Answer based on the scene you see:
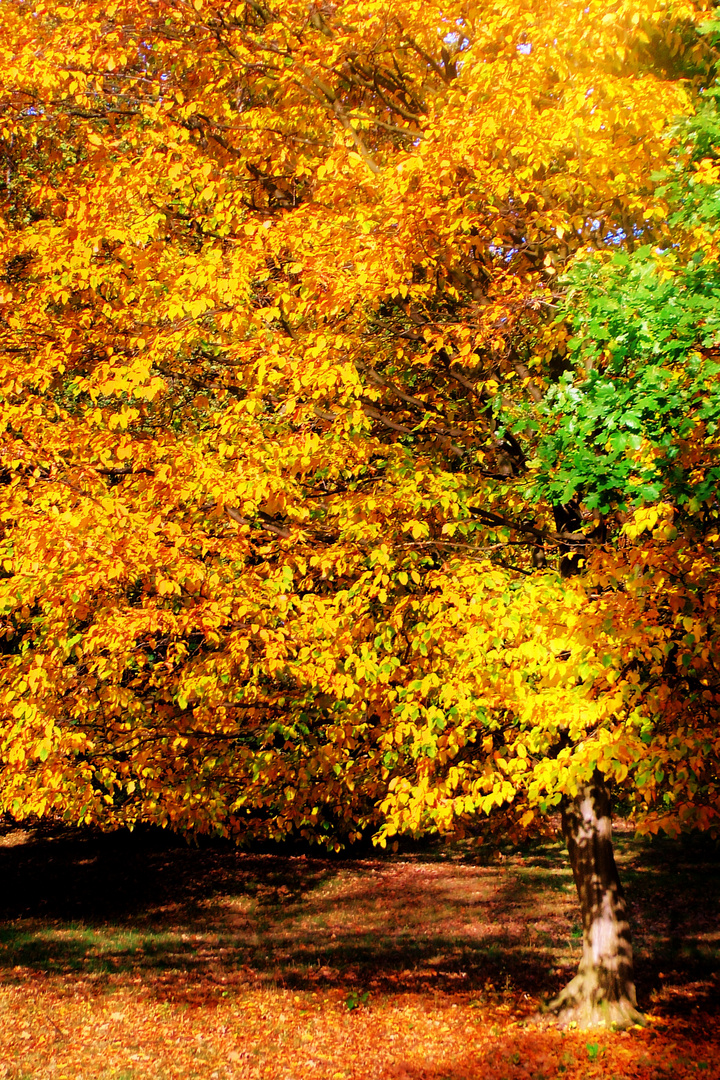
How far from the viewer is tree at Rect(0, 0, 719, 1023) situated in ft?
21.2

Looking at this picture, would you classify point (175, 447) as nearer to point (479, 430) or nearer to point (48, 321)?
point (48, 321)

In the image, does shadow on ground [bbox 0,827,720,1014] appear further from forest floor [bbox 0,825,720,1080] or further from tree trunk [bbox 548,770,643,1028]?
tree trunk [bbox 548,770,643,1028]

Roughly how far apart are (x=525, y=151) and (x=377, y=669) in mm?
4388

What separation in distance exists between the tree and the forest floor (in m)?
1.57

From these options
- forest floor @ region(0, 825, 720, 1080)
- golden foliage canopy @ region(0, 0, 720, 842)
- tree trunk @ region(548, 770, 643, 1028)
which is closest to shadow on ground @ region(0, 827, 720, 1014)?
forest floor @ region(0, 825, 720, 1080)

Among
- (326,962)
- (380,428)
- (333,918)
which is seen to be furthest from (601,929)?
(333,918)

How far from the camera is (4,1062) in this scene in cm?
883

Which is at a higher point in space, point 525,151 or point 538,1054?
point 525,151

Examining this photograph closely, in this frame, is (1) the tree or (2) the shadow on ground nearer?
(1) the tree

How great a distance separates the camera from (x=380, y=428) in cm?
996

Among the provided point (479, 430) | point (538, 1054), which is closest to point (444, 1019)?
point (538, 1054)

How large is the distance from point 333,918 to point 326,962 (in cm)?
416

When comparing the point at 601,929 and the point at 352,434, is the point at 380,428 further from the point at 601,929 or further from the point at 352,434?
the point at 601,929

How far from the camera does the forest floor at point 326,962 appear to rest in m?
9.47
